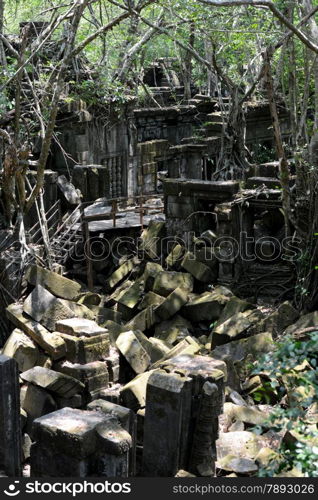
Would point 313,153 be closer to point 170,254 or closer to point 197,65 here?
point 170,254

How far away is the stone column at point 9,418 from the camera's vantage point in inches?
295

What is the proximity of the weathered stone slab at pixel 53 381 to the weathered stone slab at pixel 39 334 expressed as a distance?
0.87 m

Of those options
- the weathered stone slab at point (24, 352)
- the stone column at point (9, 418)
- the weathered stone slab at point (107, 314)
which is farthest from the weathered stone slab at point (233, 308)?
the stone column at point (9, 418)

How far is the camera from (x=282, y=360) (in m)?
6.04

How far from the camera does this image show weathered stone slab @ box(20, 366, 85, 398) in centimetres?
952

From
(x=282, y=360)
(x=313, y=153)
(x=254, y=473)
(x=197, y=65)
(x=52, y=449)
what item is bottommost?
(x=254, y=473)

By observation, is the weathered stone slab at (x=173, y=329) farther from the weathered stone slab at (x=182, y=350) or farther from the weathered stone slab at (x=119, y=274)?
the weathered stone slab at (x=119, y=274)

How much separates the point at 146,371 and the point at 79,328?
108cm

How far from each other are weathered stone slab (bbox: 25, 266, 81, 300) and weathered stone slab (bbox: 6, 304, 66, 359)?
1313 mm

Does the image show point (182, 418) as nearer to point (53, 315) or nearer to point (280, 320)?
point (53, 315)

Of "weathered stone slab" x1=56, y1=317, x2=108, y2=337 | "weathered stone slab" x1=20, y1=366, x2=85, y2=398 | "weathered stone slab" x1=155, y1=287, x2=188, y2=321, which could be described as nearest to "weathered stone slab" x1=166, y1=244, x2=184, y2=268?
"weathered stone slab" x1=155, y1=287, x2=188, y2=321

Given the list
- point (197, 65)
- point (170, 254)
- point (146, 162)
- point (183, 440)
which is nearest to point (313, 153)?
point (170, 254)

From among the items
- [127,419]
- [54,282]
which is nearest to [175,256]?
[54,282]

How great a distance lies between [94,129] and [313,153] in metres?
8.72
